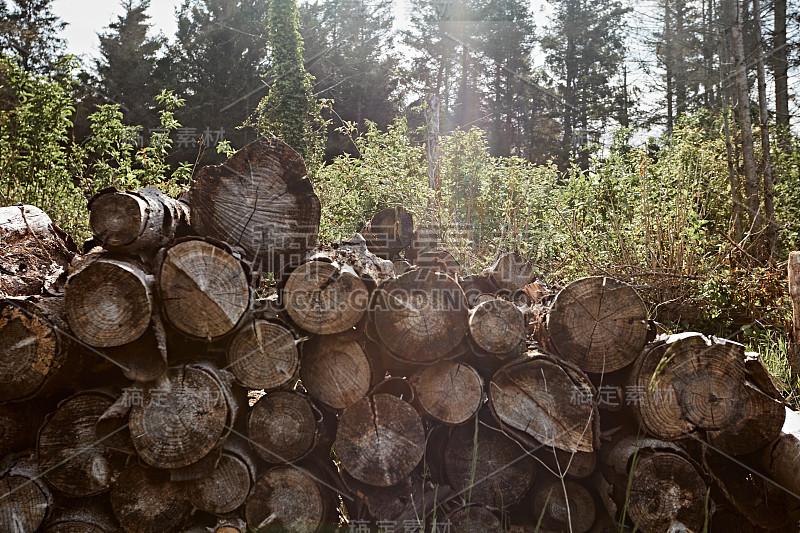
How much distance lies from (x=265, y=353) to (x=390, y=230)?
56.6 inches

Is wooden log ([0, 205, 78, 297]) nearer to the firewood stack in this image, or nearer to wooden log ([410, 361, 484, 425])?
the firewood stack

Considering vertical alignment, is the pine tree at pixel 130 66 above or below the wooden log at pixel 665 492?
above

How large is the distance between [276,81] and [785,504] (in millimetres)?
11181

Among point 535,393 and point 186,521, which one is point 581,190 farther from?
point 186,521

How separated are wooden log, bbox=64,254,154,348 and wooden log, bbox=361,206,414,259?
1.54m

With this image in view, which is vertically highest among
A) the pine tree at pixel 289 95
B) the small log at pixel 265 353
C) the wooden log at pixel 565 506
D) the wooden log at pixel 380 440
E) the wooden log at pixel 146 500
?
the pine tree at pixel 289 95

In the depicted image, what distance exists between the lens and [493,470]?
6.21 feet

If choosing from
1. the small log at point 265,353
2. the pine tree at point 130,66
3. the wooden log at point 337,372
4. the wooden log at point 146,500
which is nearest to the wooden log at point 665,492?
the wooden log at point 337,372

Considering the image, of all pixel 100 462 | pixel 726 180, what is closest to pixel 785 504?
pixel 100 462

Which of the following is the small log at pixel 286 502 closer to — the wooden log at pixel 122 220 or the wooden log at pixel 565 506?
the wooden log at pixel 565 506

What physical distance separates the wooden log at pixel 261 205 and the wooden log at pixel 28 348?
22.2 inches

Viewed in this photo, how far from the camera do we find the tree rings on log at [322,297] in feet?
5.74

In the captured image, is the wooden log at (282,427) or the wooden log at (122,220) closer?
the wooden log at (122,220)

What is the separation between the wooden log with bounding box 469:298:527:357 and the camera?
71.3 inches
